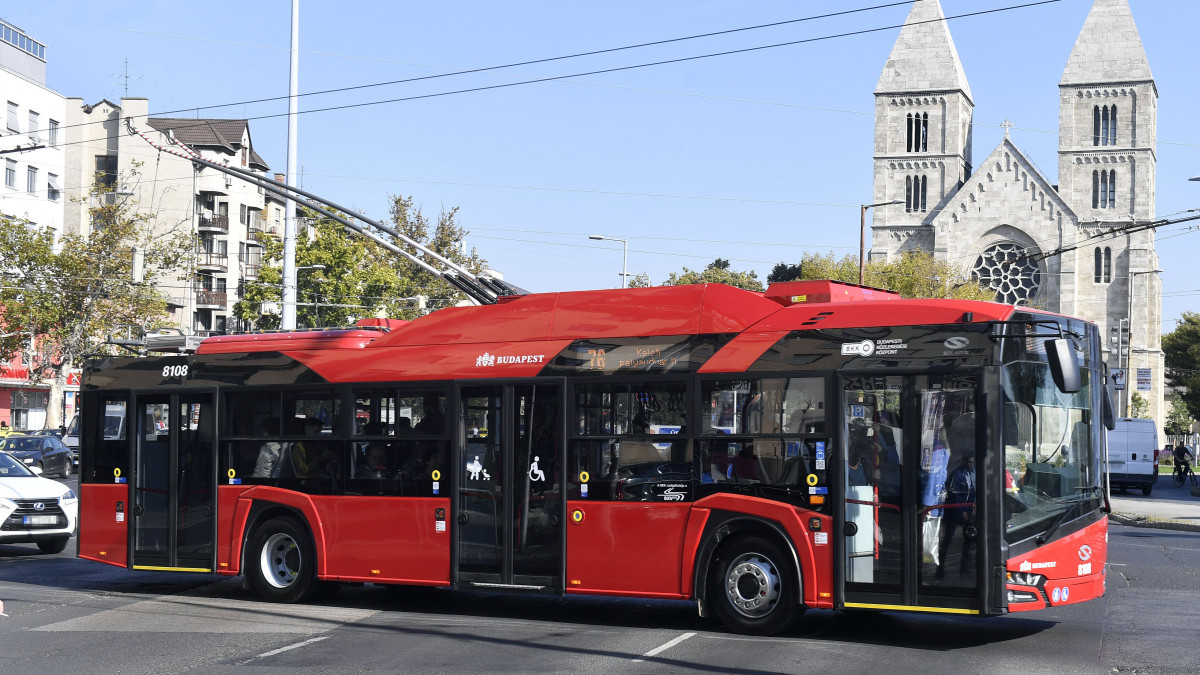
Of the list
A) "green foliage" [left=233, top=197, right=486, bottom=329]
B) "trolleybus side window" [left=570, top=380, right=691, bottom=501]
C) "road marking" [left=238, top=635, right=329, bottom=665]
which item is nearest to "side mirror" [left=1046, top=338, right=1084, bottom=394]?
"trolleybus side window" [left=570, top=380, right=691, bottom=501]

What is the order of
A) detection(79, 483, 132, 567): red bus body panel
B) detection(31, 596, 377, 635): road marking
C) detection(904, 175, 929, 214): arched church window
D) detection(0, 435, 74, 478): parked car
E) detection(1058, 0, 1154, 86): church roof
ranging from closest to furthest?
detection(31, 596, 377, 635): road marking → detection(79, 483, 132, 567): red bus body panel → detection(0, 435, 74, 478): parked car → detection(1058, 0, 1154, 86): church roof → detection(904, 175, 929, 214): arched church window

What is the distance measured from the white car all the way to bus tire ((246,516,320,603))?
4880 mm

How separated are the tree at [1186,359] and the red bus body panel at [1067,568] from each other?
96444mm

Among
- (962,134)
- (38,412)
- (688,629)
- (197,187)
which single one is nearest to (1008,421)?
(688,629)

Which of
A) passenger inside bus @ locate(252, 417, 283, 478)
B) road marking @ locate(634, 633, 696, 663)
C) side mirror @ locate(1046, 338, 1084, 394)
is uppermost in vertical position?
side mirror @ locate(1046, 338, 1084, 394)

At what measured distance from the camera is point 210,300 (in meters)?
78.3

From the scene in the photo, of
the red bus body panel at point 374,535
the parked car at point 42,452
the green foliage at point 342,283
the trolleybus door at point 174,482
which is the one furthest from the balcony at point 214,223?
the red bus body panel at point 374,535

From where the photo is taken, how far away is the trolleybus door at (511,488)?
1151 centimetres

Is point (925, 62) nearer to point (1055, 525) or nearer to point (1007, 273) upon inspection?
point (1007, 273)

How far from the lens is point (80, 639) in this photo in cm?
1070

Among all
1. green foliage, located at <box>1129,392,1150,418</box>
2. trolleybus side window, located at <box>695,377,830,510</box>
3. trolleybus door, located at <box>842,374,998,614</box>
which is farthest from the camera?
green foliage, located at <box>1129,392,1150,418</box>

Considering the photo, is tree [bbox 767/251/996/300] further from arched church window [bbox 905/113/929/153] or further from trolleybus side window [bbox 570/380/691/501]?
trolleybus side window [bbox 570/380/691/501]

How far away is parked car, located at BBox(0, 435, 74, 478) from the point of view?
123 ft

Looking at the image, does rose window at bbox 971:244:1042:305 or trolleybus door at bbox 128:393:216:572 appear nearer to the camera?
trolleybus door at bbox 128:393:216:572
